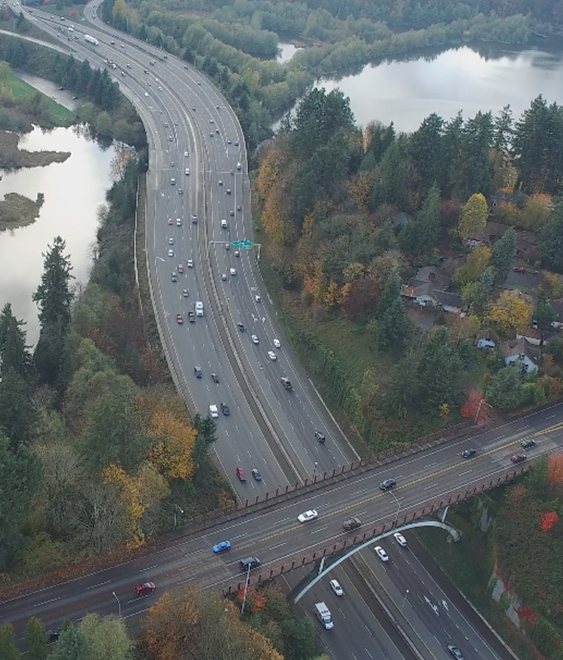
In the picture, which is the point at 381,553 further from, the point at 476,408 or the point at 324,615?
the point at 476,408

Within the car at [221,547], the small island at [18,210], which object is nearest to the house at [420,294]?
the car at [221,547]

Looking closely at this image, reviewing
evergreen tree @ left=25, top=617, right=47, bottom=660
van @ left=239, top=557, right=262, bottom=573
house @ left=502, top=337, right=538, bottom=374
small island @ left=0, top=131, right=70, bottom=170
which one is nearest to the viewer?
evergreen tree @ left=25, top=617, right=47, bottom=660

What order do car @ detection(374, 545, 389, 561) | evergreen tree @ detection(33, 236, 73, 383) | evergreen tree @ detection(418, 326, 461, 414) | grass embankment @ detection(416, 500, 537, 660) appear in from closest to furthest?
grass embankment @ detection(416, 500, 537, 660), car @ detection(374, 545, 389, 561), evergreen tree @ detection(418, 326, 461, 414), evergreen tree @ detection(33, 236, 73, 383)

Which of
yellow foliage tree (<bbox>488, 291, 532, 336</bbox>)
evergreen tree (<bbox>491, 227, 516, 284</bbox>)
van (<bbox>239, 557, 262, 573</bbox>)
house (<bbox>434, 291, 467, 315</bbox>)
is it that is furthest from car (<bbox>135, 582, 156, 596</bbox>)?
evergreen tree (<bbox>491, 227, 516, 284</bbox>)

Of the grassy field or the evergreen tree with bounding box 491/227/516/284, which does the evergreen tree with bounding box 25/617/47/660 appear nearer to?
the evergreen tree with bounding box 491/227/516/284

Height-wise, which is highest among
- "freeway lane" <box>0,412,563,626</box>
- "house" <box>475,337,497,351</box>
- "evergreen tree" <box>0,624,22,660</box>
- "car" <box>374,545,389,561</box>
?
"house" <box>475,337,497,351</box>

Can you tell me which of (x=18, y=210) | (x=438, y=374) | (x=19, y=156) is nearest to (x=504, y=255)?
(x=438, y=374)
